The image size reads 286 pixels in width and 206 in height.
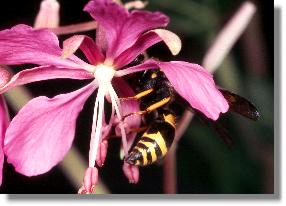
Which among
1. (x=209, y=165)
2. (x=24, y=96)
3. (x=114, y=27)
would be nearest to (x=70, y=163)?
(x=24, y=96)

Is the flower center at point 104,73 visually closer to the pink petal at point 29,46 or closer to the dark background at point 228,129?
the pink petal at point 29,46

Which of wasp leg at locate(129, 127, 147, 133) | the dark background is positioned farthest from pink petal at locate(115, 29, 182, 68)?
the dark background

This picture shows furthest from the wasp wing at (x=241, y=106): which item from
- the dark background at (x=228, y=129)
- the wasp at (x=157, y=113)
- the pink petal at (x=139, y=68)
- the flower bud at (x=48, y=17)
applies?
the dark background at (x=228, y=129)

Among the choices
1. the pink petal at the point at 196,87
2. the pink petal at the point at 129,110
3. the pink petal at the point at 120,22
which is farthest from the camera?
the pink petal at the point at 129,110

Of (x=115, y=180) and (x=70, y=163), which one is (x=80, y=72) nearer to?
(x=70, y=163)

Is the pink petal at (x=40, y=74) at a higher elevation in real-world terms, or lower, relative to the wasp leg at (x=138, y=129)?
higher

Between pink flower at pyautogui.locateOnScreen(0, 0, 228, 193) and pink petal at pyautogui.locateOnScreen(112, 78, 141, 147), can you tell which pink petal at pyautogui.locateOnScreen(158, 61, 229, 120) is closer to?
pink flower at pyautogui.locateOnScreen(0, 0, 228, 193)

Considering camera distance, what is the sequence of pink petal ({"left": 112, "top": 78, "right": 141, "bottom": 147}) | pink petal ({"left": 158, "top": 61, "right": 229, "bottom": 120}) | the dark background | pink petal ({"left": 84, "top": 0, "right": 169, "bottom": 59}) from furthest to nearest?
the dark background < pink petal ({"left": 112, "top": 78, "right": 141, "bottom": 147}) < pink petal ({"left": 158, "top": 61, "right": 229, "bottom": 120}) < pink petal ({"left": 84, "top": 0, "right": 169, "bottom": 59})

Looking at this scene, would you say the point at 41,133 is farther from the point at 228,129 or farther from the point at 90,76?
the point at 228,129
